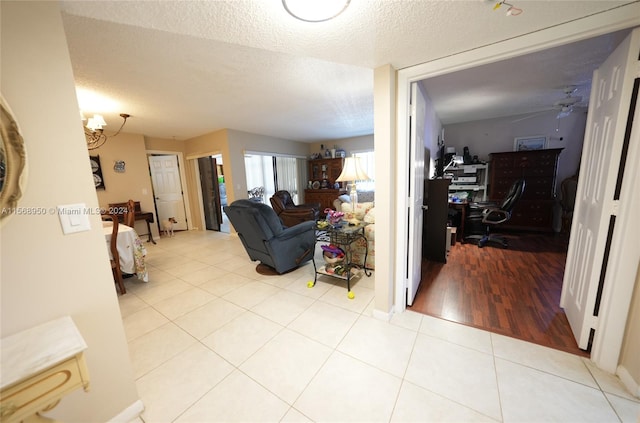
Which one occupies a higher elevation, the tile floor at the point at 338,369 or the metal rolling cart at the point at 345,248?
the metal rolling cart at the point at 345,248

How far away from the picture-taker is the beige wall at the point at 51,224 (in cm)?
89

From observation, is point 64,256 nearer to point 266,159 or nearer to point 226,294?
point 226,294

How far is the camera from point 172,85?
7.83ft

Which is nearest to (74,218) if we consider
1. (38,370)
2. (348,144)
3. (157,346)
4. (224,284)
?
(38,370)

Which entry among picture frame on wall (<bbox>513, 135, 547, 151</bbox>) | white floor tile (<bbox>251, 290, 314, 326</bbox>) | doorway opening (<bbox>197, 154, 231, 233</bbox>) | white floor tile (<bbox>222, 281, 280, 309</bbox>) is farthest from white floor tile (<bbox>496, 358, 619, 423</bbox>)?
doorway opening (<bbox>197, 154, 231, 233</bbox>)

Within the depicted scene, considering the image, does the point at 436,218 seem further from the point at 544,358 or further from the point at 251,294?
the point at 251,294

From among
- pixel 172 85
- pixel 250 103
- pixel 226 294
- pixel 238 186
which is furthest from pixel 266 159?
pixel 226 294

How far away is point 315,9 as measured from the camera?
1082 mm

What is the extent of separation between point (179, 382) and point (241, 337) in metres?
0.47

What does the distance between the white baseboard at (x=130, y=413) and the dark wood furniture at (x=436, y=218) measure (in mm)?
3239

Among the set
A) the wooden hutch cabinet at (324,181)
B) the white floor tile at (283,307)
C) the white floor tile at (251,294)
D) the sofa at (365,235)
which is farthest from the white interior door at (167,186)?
the sofa at (365,235)

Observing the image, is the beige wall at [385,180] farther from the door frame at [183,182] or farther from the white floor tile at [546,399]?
the door frame at [183,182]

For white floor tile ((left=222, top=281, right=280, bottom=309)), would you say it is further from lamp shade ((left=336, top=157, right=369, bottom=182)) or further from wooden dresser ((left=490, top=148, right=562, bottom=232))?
wooden dresser ((left=490, top=148, right=562, bottom=232))

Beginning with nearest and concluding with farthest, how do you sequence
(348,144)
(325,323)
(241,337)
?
(241,337) < (325,323) < (348,144)
